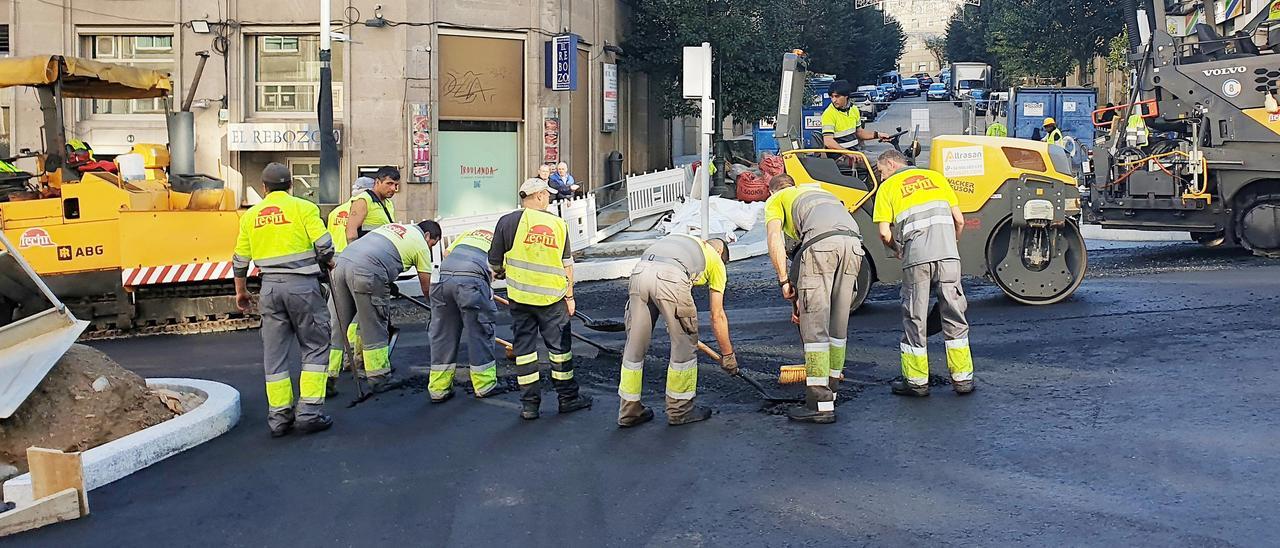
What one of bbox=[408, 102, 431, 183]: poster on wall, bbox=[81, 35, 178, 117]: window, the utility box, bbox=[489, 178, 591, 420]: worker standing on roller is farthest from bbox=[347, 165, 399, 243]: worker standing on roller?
the utility box

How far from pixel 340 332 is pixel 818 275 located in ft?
12.5

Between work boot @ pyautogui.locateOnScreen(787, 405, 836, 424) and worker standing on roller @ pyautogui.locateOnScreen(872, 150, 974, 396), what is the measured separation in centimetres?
77

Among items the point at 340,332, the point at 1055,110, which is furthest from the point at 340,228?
the point at 1055,110

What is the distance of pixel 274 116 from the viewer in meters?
21.9

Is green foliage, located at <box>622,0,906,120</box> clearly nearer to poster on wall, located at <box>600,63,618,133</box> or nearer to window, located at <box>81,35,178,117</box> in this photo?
poster on wall, located at <box>600,63,618,133</box>

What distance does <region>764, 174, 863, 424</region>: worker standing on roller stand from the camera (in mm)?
7383

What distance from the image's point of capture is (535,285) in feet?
25.6

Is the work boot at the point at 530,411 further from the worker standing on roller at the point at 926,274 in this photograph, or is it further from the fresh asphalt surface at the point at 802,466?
the worker standing on roller at the point at 926,274

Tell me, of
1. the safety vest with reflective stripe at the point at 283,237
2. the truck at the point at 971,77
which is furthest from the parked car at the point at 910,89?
the safety vest with reflective stripe at the point at 283,237

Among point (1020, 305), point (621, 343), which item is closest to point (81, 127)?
point (621, 343)

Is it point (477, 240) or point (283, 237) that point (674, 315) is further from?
point (283, 237)

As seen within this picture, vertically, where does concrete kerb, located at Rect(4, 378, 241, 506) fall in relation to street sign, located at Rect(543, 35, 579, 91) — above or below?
below

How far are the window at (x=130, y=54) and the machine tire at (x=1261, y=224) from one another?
17.3m

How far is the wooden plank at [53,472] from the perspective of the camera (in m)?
6.04
